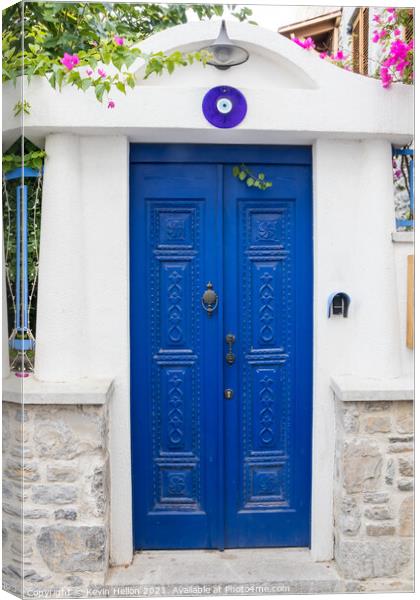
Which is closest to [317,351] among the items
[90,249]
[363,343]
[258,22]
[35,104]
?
[363,343]

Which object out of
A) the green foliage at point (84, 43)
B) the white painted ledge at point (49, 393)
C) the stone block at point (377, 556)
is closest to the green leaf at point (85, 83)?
the green foliage at point (84, 43)

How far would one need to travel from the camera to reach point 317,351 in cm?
331

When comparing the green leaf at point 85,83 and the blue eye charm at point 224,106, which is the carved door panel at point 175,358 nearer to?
the blue eye charm at point 224,106

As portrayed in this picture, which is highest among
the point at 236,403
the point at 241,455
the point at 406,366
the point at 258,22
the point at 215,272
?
the point at 258,22

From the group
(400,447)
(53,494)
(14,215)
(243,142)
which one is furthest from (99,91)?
(400,447)

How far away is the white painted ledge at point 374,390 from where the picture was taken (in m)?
3.02

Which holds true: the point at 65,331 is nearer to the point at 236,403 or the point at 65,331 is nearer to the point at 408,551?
the point at 236,403

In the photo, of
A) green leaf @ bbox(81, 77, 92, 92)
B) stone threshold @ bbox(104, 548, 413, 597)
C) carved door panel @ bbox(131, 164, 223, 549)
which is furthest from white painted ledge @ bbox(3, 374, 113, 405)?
green leaf @ bbox(81, 77, 92, 92)

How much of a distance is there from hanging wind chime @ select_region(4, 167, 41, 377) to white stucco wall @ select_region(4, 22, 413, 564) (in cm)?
10

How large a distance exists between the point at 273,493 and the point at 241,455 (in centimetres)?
31

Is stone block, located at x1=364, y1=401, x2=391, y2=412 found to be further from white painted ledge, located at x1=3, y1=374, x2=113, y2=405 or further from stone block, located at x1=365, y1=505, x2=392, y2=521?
white painted ledge, located at x1=3, y1=374, x2=113, y2=405

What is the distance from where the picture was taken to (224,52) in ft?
9.78

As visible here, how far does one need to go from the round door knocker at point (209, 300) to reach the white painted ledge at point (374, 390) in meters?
0.83

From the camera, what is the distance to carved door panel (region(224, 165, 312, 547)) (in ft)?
11.0
